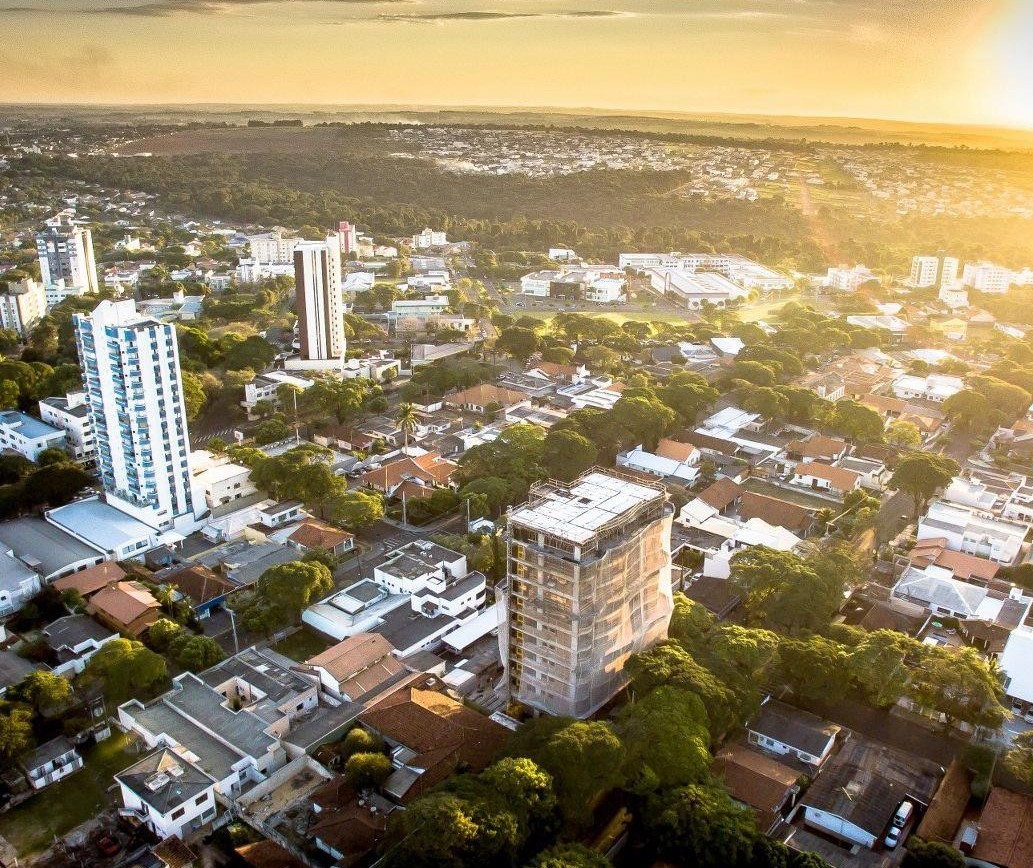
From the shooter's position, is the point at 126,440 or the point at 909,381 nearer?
the point at 126,440

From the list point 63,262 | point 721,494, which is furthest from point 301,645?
point 63,262

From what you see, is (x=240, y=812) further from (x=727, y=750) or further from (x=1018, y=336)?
(x=1018, y=336)

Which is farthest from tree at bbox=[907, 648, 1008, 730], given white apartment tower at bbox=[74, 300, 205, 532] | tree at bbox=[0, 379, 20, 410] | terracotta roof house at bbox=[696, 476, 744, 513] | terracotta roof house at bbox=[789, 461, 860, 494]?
tree at bbox=[0, 379, 20, 410]

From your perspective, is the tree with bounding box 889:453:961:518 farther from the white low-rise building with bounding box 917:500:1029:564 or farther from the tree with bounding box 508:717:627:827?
the tree with bounding box 508:717:627:827

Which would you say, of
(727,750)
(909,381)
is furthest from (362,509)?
(909,381)

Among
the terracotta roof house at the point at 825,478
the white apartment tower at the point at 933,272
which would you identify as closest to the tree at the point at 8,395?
the terracotta roof house at the point at 825,478

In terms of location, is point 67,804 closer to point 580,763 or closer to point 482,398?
point 580,763

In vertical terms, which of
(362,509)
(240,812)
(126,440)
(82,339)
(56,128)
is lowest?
(240,812)

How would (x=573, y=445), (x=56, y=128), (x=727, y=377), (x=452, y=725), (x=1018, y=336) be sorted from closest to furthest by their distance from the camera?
(x=452, y=725)
(x=573, y=445)
(x=727, y=377)
(x=1018, y=336)
(x=56, y=128)
